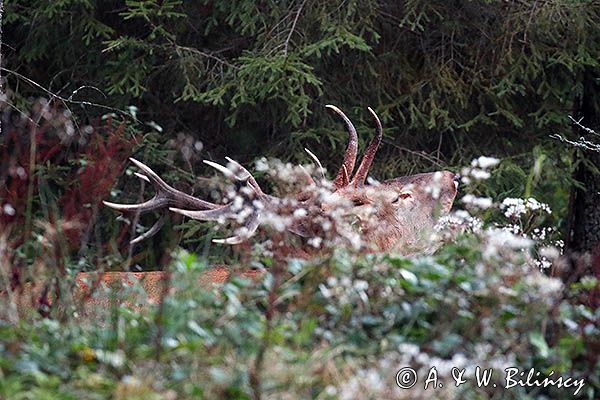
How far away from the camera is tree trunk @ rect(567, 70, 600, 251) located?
9023 mm

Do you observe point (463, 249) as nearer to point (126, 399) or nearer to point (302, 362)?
point (302, 362)

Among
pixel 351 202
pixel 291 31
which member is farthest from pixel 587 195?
pixel 351 202

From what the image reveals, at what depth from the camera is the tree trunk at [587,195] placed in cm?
902

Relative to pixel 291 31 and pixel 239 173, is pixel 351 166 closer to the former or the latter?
pixel 239 173

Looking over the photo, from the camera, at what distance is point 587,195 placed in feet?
30.0

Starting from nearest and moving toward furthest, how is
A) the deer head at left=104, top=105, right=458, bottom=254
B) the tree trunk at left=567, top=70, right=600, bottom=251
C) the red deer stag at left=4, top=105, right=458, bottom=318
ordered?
the red deer stag at left=4, top=105, right=458, bottom=318
the deer head at left=104, top=105, right=458, bottom=254
the tree trunk at left=567, top=70, right=600, bottom=251

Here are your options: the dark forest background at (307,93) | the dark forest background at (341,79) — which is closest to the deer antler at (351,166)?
the dark forest background at (307,93)

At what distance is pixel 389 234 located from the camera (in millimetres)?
6121

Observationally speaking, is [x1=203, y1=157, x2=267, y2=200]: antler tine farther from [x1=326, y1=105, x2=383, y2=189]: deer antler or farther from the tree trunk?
the tree trunk

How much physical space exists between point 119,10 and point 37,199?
5.87 feet

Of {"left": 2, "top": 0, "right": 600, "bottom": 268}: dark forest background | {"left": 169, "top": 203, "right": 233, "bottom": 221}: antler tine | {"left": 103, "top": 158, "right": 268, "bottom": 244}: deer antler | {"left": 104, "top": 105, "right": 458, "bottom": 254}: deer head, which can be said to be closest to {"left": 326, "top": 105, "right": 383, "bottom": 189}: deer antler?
{"left": 104, "top": 105, "right": 458, "bottom": 254}: deer head

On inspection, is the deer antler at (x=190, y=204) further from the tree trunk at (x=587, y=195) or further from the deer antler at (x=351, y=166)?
the tree trunk at (x=587, y=195)

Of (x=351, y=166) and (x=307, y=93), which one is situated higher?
(x=351, y=166)

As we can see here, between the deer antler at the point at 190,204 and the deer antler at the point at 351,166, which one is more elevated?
the deer antler at the point at 351,166
